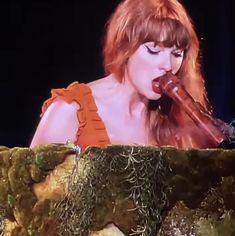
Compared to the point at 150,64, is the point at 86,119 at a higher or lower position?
lower

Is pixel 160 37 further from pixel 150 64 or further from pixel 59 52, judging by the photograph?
pixel 59 52

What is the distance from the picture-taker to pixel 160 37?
9.82 feet

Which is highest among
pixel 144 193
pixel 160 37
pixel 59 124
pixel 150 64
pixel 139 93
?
pixel 160 37

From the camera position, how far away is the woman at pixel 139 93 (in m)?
2.98

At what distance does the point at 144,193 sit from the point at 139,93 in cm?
66

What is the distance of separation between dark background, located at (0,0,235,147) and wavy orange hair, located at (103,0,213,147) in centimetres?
5

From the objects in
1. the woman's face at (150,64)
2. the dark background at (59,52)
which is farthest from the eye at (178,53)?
the dark background at (59,52)

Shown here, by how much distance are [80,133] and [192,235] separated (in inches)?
29.3

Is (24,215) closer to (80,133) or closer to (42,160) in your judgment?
(42,160)

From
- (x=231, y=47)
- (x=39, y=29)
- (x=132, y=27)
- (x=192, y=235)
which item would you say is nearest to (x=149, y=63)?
(x=132, y=27)

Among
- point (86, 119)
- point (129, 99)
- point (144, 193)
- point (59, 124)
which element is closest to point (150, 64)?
point (129, 99)

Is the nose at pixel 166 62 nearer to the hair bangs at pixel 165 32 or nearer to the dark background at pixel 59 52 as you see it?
the hair bangs at pixel 165 32

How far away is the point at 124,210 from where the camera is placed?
249 centimetres

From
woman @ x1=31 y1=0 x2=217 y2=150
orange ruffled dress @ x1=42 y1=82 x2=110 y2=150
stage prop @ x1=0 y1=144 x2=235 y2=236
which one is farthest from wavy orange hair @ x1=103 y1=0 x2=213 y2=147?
stage prop @ x1=0 y1=144 x2=235 y2=236
